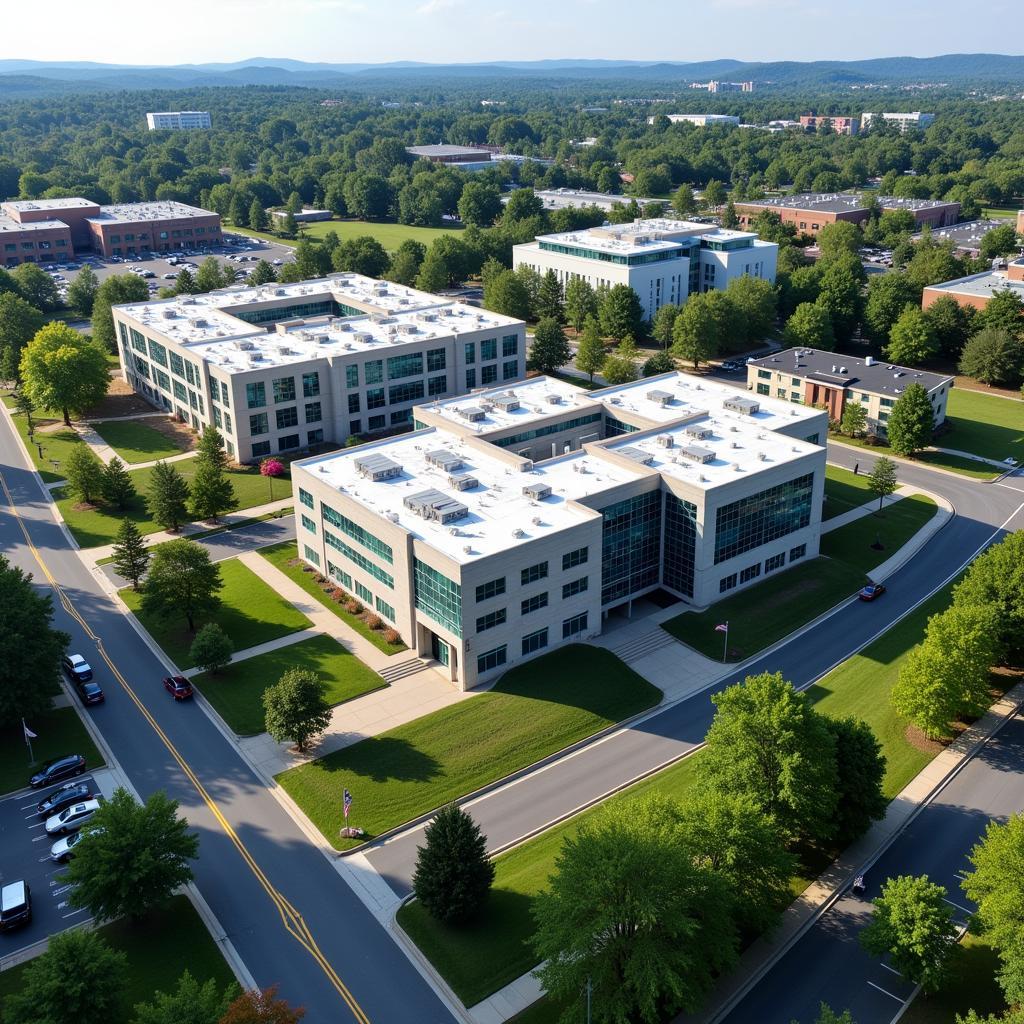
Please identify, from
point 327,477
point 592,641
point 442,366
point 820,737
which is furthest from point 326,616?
point 442,366

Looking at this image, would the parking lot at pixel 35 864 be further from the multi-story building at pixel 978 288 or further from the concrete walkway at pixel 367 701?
the multi-story building at pixel 978 288

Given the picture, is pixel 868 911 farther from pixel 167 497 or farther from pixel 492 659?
pixel 167 497

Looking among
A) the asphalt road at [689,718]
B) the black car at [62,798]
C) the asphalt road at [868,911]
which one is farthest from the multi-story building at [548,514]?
the asphalt road at [868,911]

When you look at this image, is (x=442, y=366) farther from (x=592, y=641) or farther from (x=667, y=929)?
(x=667, y=929)

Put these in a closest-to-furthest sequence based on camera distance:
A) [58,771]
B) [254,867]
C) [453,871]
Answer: [453,871] < [254,867] < [58,771]

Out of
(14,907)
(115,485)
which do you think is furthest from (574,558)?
(115,485)

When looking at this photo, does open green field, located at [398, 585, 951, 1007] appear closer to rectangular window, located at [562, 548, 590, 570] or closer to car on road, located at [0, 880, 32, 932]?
rectangular window, located at [562, 548, 590, 570]
